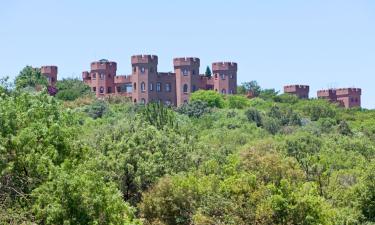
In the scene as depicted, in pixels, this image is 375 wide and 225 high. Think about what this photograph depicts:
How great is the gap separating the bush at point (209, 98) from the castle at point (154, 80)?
3.24 m

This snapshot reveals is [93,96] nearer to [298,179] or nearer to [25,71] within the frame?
[25,71]

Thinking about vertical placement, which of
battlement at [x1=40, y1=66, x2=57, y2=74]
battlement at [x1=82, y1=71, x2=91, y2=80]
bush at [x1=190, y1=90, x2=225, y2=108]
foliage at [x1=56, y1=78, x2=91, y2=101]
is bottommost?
bush at [x1=190, y1=90, x2=225, y2=108]

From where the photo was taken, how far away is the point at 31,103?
2559 centimetres

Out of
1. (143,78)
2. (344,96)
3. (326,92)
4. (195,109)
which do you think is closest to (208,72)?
(143,78)

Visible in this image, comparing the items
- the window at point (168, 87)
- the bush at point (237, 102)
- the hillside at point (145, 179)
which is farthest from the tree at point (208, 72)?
the hillside at point (145, 179)

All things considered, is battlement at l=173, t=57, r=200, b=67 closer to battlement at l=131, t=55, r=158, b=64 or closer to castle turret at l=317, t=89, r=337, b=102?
battlement at l=131, t=55, r=158, b=64

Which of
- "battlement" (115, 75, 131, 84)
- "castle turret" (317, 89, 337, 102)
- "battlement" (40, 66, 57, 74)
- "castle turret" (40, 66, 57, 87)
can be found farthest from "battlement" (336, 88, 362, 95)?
"battlement" (40, 66, 57, 74)

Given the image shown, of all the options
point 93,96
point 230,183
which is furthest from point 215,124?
point 230,183

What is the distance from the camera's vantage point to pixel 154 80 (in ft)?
320

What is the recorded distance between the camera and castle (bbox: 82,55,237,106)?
318 feet

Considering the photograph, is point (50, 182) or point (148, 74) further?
point (148, 74)

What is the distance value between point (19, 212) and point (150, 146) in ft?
52.9

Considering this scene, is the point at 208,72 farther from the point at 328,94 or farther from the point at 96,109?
the point at 96,109

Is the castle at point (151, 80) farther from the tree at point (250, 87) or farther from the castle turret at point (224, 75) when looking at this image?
the tree at point (250, 87)
